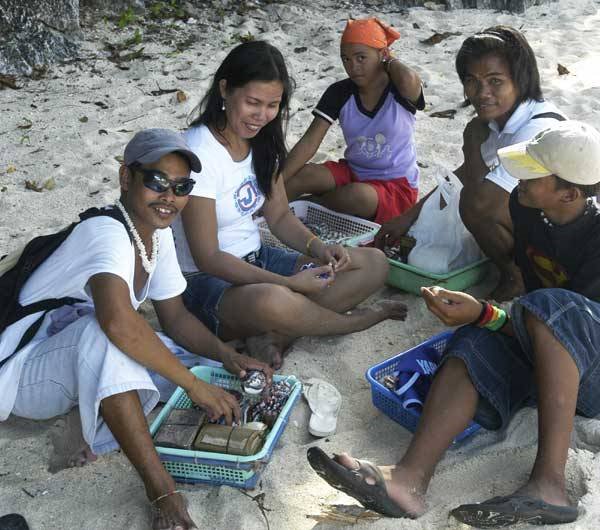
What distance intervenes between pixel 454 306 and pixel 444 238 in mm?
1173

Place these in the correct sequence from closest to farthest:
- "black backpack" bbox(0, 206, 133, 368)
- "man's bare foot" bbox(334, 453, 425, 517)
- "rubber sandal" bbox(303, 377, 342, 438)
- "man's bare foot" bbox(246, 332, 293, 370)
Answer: "man's bare foot" bbox(334, 453, 425, 517), "black backpack" bbox(0, 206, 133, 368), "rubber sandal" bbox(303, 377, 342, 438), "man's bare foot" bbox(246, 332, 293, 370)

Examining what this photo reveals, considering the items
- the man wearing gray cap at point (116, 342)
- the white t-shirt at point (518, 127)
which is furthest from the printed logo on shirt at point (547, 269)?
the man wearing gray cap at point (116, 342)

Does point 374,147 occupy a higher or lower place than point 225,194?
lower

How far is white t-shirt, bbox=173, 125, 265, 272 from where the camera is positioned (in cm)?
303

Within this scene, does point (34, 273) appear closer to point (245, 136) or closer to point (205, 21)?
point (245, 136)

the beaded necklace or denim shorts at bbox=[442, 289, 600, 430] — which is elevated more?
the beaded necklace

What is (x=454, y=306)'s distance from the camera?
2.38 m

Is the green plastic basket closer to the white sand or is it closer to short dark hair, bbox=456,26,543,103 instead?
the white sand

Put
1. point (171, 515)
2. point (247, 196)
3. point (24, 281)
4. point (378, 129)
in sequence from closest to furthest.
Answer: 1. point (171, 515)
2. point (24, 281)
3. point (247, 196)
4. point (378, 129)

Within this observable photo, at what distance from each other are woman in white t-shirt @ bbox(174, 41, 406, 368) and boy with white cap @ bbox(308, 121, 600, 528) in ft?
2.54

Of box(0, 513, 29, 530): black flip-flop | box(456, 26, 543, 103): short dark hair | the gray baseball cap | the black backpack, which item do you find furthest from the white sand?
box(456, 26, 543, 103): short dark hair

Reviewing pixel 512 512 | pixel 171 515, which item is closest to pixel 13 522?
pixel 171 515

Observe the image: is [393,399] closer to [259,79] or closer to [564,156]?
[564,156]

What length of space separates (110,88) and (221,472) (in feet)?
13.5
